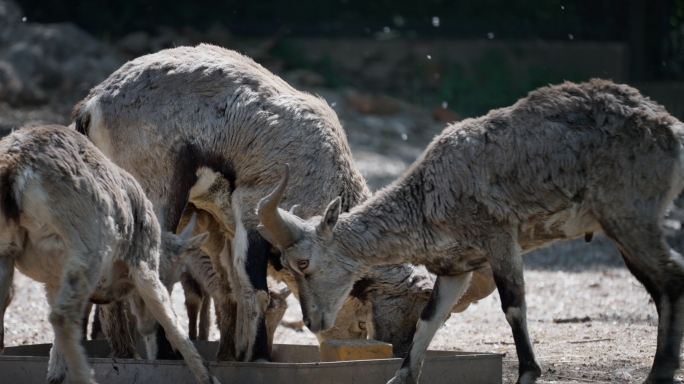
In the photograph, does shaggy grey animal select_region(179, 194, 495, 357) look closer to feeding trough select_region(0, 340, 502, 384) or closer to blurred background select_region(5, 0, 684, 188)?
feeding trough select_region(0, 340, 502, 384)

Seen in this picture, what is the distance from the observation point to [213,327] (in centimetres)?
1047

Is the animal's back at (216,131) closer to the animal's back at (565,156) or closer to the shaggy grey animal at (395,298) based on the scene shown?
the shaggy grey animal at (395,298)

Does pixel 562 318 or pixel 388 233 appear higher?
pixel 388 233

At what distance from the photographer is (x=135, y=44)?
17.6 meters

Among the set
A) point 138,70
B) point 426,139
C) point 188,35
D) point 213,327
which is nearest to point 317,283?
point 138,70

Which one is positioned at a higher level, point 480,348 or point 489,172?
point 489,172

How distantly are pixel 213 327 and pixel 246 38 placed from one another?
9.41 m

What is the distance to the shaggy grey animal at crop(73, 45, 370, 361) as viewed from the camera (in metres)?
7.47

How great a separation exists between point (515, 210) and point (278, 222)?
164cm

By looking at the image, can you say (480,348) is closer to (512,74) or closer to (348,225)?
(348,225)

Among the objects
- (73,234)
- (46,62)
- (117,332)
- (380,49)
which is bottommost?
(117,332)

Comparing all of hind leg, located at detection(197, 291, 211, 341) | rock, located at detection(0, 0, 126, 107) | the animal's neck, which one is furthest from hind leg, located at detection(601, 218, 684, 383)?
rock, located at detection(0, 0, 126, 107)

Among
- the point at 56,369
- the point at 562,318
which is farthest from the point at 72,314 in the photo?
the point at 562,318

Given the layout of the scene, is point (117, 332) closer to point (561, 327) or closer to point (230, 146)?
point (230, 146)
